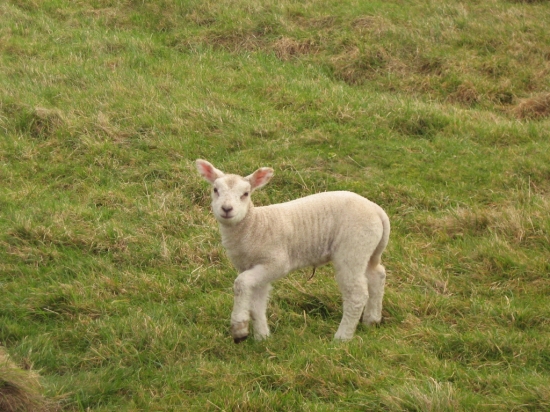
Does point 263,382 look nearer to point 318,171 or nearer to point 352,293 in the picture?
point 352,293

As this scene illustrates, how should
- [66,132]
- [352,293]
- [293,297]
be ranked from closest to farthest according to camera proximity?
1. [352,293]
2. [293,297]
3. [66,132]

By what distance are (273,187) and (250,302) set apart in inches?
116

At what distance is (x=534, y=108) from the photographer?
35.3ft

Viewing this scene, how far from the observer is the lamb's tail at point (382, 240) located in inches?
250

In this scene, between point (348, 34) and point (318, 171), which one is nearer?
point (318, 171)

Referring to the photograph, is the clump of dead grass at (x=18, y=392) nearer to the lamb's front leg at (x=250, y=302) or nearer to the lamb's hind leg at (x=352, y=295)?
the lamb's front leg at (x=250, y=302)

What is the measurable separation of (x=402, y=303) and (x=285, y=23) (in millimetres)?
7269

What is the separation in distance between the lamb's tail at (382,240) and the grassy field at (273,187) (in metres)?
0.38

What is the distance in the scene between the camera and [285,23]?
1286cm

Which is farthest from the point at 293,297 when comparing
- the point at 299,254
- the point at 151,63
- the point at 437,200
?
the point at 151,63

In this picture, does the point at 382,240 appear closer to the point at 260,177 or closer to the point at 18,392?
the point at 260,177

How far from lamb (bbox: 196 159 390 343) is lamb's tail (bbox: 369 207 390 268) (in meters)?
0.01

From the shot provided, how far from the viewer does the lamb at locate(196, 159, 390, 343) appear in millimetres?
6121

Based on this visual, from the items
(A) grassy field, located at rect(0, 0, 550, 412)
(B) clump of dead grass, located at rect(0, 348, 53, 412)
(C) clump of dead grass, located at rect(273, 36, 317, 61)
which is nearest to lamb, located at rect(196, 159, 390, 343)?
(A) grassy field, located at rect(0, 0, 550, 412)
